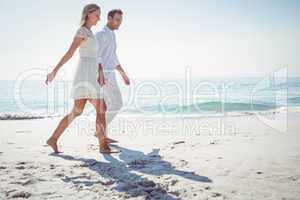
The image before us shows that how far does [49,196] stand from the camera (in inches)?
87.7

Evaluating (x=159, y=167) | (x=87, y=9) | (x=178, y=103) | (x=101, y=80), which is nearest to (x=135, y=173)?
(x=159, y=167)

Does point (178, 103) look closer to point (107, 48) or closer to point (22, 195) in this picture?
point (107, 48)

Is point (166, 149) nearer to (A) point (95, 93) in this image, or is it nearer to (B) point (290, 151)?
(A) point (95, 93)

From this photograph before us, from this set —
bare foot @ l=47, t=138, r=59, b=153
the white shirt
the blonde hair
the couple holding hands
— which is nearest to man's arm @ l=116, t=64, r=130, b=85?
the white shirt

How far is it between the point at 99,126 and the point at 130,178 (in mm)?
1160

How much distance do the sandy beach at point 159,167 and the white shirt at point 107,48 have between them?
120cm

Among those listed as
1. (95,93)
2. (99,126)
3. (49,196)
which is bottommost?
(49,196)

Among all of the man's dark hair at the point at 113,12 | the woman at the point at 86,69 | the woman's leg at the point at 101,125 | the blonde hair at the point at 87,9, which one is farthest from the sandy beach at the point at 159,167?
the man's dark hair at the point at 113,12

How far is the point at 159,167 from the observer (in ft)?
9.96

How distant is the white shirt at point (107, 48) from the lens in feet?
14.1

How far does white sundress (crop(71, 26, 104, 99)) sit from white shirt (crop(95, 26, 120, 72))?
→ 64cm

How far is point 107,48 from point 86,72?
904 millimetres

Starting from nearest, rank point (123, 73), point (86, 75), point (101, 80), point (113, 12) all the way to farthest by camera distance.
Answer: point (86, 75), point (101, 80), point (113, 12), point (123, 73)

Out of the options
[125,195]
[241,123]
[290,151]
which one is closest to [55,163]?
[125,195]
